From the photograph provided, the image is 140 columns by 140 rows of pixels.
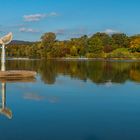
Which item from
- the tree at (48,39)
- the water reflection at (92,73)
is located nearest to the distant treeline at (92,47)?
the tree at (48,39)

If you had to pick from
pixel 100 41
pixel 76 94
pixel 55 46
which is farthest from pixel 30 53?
pixel 76 94

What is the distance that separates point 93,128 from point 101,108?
3.07m

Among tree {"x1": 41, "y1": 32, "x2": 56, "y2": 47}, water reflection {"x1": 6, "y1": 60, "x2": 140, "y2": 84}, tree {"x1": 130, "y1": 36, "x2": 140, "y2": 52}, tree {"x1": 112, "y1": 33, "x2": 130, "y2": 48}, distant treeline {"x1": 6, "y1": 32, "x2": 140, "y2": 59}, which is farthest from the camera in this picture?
tree {"x1": 112, "y1": 33, "x2": 130, "y2": 48}

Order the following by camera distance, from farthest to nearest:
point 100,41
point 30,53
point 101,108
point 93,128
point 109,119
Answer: point 30,53
point 100,41
point 101,108
point 109,119
point 93,128

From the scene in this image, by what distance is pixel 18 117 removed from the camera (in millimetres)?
10102

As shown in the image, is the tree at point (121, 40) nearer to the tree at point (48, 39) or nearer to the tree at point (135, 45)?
the tree at point (135, 45)

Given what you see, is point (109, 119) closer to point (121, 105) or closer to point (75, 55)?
point (121, 105)

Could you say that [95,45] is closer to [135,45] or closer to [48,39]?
[135,45]

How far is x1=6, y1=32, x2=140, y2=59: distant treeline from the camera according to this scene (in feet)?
268

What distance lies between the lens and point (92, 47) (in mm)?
83562

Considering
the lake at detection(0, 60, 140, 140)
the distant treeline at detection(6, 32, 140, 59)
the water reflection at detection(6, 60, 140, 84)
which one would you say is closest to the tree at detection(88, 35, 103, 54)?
the distant treeline at detection(6, 32, 140, 59)

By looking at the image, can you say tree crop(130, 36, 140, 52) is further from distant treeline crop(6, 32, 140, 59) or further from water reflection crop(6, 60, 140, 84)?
water reflection crop(6, 60, 140, 84)

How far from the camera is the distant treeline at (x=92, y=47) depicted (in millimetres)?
81625

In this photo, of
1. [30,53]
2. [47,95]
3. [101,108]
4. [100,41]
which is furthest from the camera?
[30,53]
